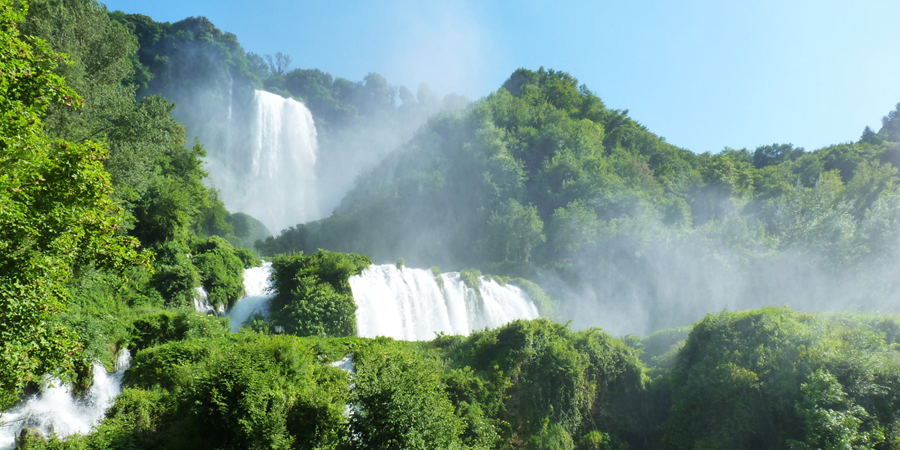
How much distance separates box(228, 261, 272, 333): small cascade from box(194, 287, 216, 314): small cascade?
1.17m

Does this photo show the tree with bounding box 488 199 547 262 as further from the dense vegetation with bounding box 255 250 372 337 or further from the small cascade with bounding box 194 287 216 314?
the small cascade with bounding box 194 287 216 314

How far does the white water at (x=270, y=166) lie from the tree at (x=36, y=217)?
2204 inches

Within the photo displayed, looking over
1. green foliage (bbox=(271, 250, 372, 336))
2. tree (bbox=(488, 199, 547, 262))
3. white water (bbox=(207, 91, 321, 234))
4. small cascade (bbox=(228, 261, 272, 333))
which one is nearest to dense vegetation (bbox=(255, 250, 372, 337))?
green foliage (bbox=(271, 250, 372, 336))

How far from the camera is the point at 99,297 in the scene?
17.9 meters

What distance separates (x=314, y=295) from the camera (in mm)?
22422

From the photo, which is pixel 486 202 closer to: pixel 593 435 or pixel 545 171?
pixel 545 171

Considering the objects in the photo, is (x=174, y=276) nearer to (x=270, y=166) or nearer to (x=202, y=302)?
(x=202, y=302)

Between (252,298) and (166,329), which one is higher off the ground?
(252,298)

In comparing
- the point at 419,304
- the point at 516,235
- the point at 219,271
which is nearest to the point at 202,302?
the point at 219,271

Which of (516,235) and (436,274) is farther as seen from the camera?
(516,235)

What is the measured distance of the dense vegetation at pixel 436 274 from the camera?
9312mm

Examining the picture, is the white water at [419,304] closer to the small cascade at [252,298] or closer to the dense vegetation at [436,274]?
the dense vegetation at [436,274]

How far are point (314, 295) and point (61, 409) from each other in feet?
34.0

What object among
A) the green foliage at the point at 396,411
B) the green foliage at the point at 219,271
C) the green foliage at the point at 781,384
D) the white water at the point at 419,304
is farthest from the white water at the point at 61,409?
the green foliage at the point at 781,384
